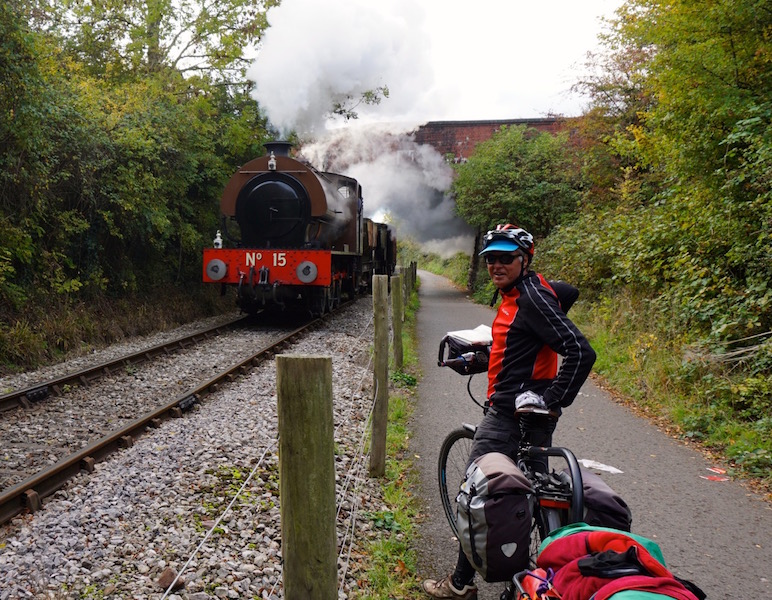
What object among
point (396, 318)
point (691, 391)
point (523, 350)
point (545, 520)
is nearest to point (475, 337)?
point (523, 350)

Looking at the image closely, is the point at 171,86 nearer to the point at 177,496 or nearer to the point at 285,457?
the point at 177,496

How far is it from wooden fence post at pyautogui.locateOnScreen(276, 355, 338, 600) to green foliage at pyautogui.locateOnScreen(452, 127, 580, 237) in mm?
16204

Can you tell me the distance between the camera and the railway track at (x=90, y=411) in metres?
4.21

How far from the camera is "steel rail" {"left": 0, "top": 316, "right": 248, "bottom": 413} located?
19.7 ft

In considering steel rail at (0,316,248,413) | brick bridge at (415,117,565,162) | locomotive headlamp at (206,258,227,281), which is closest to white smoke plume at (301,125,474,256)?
brick bridge at (415,117,565,162)

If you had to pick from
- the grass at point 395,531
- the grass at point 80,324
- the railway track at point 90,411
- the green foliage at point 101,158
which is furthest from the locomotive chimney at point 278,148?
the grass at point 395,531

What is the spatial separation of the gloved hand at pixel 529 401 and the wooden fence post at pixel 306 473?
0.93 meters

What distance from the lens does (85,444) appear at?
5.02 meters

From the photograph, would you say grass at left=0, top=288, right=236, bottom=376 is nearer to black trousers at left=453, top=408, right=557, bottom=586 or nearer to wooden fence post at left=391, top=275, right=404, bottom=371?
wooden fence post at left=391, top=275, right=404, bottom=371

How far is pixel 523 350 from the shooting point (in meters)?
2.62

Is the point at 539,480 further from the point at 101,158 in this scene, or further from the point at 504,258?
the point at 101,158

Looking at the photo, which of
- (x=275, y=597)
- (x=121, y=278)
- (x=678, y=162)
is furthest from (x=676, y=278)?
(x=121, y=278)

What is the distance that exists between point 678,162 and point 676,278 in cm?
165

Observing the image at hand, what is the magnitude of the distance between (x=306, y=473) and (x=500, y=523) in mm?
729
